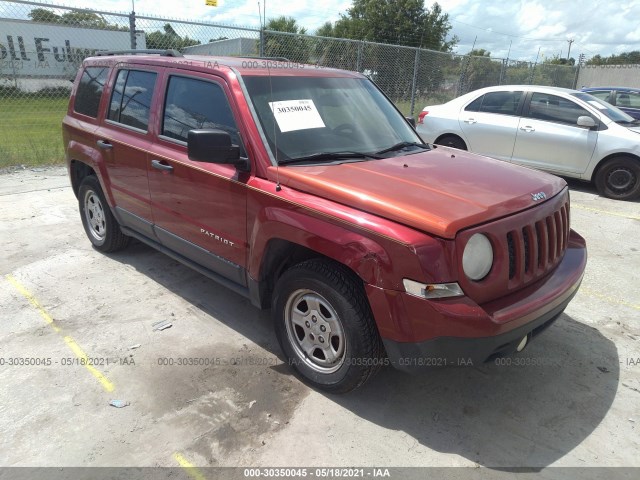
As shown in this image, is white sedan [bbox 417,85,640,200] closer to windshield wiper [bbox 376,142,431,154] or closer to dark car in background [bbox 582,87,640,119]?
dark car in background [bbox 582,87,640,119]

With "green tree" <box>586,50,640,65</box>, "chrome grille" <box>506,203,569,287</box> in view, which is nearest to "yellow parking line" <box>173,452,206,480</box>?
"chrome grille" <box>506,203,569,287</box>

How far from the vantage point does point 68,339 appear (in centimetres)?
358

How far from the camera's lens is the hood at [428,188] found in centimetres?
247

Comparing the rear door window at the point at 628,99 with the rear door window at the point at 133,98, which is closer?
the rear door window at the point at 133,98

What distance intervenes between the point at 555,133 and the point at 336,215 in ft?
22.1

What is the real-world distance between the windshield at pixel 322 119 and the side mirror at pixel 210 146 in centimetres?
29

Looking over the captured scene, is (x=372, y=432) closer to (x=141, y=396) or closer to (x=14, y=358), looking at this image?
(x=141, y=396)

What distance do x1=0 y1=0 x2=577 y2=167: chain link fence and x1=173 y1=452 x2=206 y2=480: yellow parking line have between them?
686cm

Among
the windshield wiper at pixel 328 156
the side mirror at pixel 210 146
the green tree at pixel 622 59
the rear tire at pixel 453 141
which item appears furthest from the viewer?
the green tree at pixel 622 59

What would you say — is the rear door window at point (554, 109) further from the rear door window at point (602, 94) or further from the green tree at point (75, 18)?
the green tree at point (75, 18)

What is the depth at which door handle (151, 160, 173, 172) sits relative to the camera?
146 inches

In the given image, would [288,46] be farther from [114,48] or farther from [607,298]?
[607,298]

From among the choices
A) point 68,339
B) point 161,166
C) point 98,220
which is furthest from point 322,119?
point 98,220

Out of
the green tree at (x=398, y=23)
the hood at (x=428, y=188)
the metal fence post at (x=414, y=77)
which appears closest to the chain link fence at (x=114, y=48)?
the metal fence post at (x=414, y=77)
